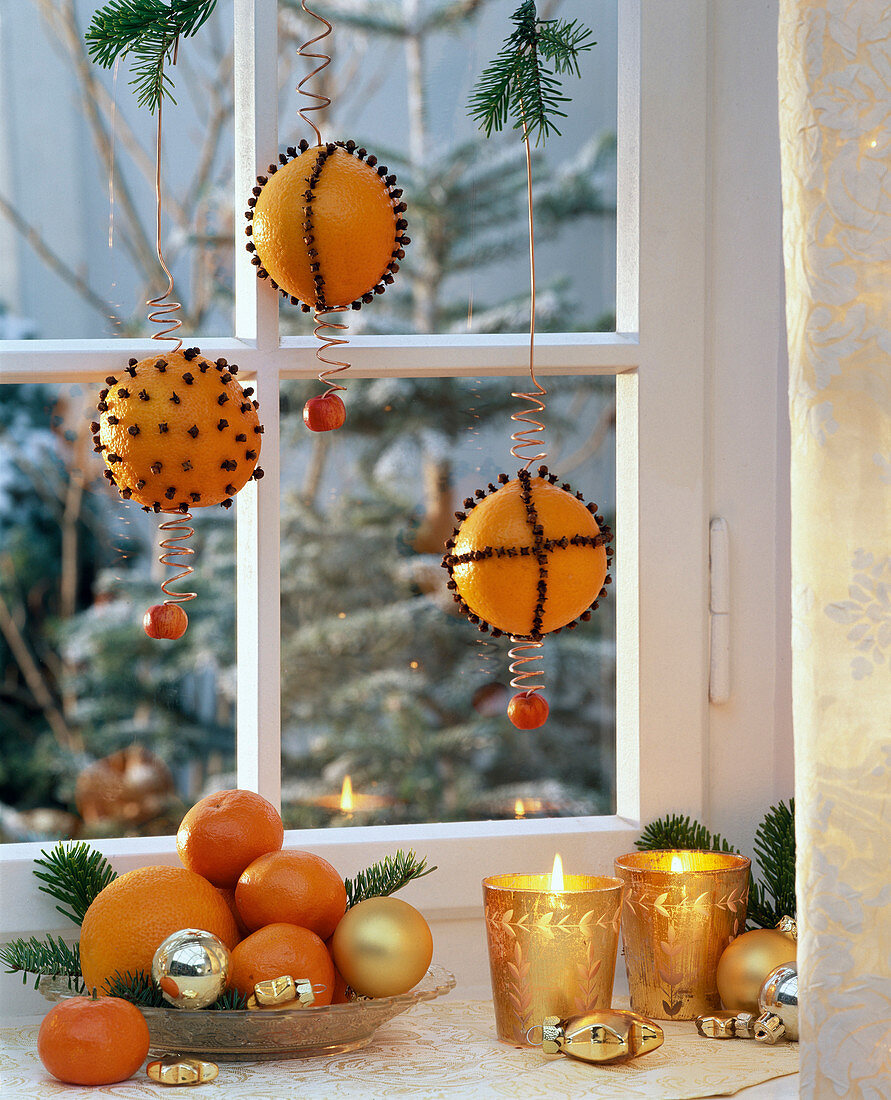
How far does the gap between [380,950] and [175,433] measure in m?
0.43

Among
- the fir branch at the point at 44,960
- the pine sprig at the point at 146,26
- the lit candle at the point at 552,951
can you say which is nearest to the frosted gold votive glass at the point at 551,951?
the lit candle at the point at 552,951

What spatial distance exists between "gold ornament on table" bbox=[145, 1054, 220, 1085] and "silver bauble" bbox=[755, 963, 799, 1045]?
0.43 metres

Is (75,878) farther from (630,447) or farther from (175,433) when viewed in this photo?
(630,447)

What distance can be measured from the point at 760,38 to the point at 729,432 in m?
0.38

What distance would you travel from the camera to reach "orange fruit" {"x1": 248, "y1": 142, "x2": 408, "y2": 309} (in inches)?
33.9

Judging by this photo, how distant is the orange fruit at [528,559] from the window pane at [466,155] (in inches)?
17.6

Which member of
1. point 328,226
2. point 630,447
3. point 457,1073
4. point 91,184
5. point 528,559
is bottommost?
point 457,1073

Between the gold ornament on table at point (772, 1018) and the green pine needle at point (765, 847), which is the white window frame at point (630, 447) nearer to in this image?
the green pine needle at point (765, 847)

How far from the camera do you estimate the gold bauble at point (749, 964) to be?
0.89 m

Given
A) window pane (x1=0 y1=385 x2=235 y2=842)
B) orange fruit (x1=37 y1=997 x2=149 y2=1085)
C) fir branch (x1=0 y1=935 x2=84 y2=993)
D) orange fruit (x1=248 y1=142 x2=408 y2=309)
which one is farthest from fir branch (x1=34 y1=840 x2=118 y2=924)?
orange fruit (x1=248 y1=142 x2=408 y2=309)

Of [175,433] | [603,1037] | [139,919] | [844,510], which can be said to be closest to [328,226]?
[175,433]

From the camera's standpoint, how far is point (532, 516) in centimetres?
85

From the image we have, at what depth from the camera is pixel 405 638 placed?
4.71ft

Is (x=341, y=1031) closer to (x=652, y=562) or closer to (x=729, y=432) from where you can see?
(x=652, y=562)
